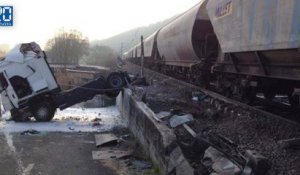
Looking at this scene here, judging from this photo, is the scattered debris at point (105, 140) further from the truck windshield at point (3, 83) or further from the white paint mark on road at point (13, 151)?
the truck windshield at point (3, 83)

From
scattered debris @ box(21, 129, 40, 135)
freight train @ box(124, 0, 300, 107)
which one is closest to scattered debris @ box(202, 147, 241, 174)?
freight train @ box(124, 0, 300, 107)

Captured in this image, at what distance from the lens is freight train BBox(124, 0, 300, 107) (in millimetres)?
7164

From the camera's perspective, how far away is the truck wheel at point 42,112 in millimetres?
14250

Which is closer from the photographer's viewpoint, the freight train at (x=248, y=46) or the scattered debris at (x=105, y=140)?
the freight train at (x=248, y=46)

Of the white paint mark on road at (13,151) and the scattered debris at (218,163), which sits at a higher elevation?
the scattered debris at (218,163)

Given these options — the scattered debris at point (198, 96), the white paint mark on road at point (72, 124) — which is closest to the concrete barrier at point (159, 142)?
the scattered debris at point (198, 96)

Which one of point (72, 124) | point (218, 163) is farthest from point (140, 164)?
point (72, 124)

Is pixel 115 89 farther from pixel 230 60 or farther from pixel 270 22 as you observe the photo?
pixel 270 22

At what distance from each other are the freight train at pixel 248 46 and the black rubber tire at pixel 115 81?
2592 millimetres

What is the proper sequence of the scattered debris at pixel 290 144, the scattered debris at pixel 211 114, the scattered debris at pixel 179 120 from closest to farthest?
the scattered debris at pixel 290 144
the scattered debris at pixel 179 120
the scattered debris at pixel 211 114

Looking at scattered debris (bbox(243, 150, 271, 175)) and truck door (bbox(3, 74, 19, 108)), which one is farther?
truck door (bbox(3, 74, 19, 108))

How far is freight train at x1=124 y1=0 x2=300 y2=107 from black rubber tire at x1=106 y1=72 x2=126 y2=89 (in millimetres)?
2592

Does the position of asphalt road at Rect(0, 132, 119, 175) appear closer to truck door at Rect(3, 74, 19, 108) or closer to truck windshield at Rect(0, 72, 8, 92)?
truck door at Rect(3, 74, 19, 108)

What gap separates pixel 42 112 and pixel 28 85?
995 mm
